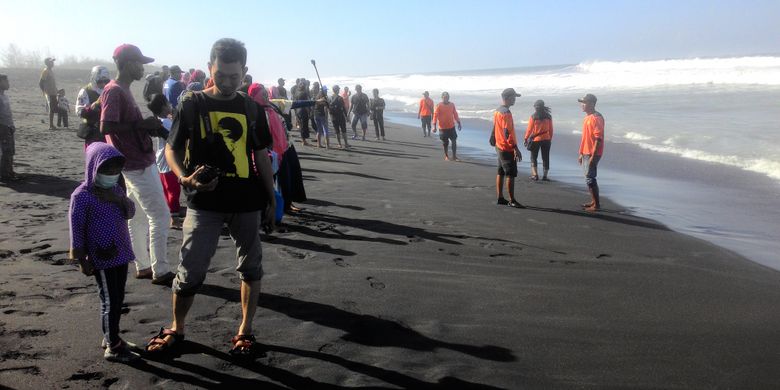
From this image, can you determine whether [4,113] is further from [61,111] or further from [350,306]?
[61,111]

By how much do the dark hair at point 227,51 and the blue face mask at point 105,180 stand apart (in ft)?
3.03

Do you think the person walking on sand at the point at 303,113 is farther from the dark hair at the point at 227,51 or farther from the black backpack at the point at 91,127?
the dark hair at the point at 227,51

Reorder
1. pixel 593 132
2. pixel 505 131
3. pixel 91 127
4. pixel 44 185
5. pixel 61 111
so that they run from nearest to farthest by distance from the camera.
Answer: pixel 91 127, pixel 593 132, pixel 505 131, pixel 44 185, pixel 61 111

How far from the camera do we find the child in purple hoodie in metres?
3.30

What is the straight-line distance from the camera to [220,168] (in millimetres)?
3281

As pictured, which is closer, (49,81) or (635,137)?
(49,81)

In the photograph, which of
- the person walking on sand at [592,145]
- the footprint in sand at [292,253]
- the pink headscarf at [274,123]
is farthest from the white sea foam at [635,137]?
the footprint in sand at [292,253]

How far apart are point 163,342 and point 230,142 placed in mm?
1319

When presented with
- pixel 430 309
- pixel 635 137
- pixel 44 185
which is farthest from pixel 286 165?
pixel 635 137

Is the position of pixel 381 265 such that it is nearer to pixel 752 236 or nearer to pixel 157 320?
pixel 157 320

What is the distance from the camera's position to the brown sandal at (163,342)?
348cm

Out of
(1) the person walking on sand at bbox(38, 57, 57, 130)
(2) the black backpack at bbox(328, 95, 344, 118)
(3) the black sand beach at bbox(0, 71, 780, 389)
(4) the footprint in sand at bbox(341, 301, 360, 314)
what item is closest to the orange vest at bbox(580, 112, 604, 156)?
(3) the black sand beach at bbox(0, 71, 780, 389)

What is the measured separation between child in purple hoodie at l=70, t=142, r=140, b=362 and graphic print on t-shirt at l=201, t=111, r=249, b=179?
0.66 m

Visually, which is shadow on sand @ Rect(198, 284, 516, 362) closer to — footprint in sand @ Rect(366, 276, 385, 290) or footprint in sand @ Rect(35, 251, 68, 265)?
footprint in sand @ Rect(366, 276, 385, 290)
